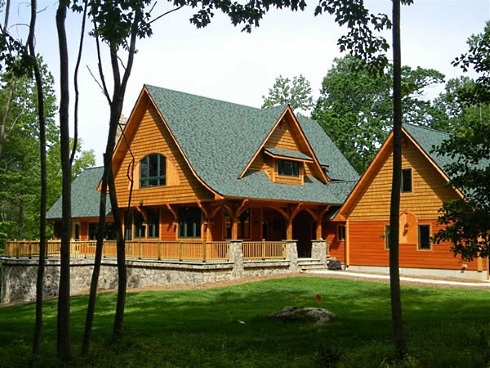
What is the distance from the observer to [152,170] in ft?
104

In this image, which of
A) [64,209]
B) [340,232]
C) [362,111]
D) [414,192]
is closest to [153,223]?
[340,232]

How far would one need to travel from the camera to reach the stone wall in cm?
2617

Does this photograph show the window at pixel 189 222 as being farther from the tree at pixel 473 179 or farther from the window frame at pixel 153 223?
the tree at pixel 473 179

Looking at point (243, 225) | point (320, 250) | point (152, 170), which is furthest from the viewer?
point (152, 170)

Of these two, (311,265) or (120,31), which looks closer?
(120,31)

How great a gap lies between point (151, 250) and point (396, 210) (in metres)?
21.1

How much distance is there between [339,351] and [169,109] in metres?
23.1

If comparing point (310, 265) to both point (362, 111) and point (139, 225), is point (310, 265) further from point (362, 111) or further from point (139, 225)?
point (362, 111)

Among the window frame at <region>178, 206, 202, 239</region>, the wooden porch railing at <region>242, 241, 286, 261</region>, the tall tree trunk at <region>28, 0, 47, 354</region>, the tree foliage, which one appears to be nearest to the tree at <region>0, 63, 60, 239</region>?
the tree foliage

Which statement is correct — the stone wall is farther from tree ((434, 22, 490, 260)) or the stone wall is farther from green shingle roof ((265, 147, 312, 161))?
tree ((434, 22, 490, 260))

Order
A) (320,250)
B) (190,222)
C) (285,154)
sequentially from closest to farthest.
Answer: (190,222), (320,250), (285,154)

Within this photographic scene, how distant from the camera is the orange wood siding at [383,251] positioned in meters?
27.4

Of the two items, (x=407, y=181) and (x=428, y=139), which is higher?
(x=428, y=139)

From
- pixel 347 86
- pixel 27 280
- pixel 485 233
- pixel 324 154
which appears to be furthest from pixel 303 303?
pixel 347 86
